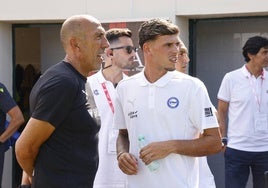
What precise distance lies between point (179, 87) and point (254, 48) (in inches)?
125

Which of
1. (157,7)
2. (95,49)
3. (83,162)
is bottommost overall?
(83,162)

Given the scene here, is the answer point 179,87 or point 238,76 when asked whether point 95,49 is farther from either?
point 238,76

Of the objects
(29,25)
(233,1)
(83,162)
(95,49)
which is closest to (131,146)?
(83,162)

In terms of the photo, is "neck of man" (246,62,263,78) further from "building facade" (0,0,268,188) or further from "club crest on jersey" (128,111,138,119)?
"club crest on jersey" (128,111,138,119)

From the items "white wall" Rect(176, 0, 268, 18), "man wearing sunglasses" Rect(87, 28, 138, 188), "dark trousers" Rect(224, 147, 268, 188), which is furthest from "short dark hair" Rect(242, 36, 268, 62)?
"man wearing sunglasses" Rect(87, 28, 138, 188)

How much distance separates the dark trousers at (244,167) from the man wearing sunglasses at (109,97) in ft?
6.53

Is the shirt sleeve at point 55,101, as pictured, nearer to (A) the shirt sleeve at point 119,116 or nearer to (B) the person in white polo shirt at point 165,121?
(B) the person in white polo shirt at point 165,121

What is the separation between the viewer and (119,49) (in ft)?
16.9

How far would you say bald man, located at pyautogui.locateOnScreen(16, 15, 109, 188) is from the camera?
3.45 metres

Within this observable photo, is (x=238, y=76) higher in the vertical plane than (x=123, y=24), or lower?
lower

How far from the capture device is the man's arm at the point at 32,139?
3.45 meters

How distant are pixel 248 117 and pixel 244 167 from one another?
1.76 ft

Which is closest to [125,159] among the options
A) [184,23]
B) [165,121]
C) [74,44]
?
[165,121]

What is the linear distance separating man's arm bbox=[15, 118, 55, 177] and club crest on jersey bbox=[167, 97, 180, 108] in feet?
2.35
